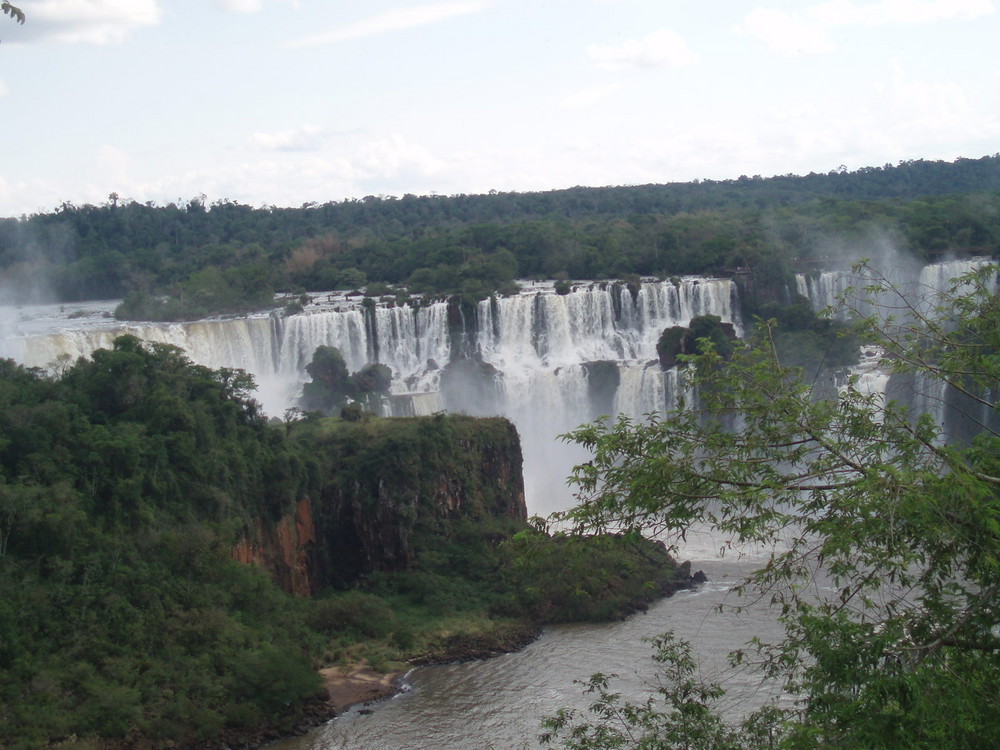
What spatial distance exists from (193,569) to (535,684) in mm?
5608

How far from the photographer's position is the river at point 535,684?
15.4m

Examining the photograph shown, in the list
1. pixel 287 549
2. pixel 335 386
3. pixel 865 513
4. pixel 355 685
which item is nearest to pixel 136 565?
pixel 355 685

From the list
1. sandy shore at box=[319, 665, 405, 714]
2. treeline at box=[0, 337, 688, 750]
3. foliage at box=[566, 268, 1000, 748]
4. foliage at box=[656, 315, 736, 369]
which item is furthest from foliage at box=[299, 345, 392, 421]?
foliage at box=[566, 268, 1000, 748]

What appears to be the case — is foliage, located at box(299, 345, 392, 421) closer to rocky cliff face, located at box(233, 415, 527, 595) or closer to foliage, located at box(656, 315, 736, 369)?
rocky cliff face, located at box(233, 415, 527, 595)

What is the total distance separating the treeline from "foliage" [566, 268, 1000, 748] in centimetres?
638

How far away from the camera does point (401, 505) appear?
22688mm

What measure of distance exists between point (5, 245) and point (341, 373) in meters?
25.0

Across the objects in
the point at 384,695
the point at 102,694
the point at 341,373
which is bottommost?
the point at 384,695

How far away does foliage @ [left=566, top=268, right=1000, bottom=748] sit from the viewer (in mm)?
4809

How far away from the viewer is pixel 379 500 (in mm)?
22656

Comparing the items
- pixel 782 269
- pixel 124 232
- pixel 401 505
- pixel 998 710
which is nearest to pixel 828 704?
pixel 998 710

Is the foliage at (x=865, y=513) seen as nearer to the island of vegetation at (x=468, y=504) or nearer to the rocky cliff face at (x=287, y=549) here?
the island of vegetation at (x=468, y=504)

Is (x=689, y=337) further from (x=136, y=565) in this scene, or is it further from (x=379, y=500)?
(x=136, y=565)

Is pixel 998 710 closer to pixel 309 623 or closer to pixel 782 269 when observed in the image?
pixel 309 623
